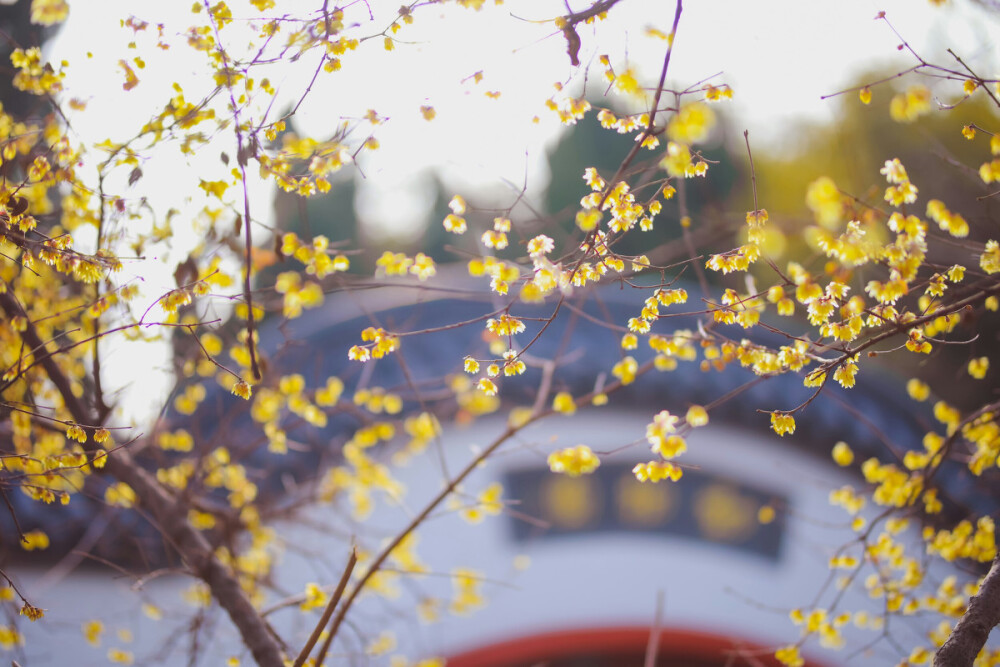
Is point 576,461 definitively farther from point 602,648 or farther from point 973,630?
point 602,648

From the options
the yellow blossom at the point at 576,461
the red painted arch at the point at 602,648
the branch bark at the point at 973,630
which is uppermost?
the red painted arch at the point at 602,648

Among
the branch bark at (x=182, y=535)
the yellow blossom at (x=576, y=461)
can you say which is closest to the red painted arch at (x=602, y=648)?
the branch bark at (x=182, y=535)

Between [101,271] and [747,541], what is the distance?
5.31m

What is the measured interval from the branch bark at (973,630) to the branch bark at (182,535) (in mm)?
2197

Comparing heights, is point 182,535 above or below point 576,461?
below

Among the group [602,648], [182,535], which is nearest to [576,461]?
[182,535]

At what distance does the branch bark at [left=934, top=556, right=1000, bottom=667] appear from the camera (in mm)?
2084

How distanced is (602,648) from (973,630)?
12.9 ft

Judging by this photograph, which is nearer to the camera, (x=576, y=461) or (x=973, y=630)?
(x=973, y=630)

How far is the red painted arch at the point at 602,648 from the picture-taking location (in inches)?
218

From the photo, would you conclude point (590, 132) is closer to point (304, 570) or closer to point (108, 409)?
point (304, 570)

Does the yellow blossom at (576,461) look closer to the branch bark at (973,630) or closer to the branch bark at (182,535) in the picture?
the branch bark at (973,630)

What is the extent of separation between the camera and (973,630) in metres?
2.12

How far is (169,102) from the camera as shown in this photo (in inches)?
101
